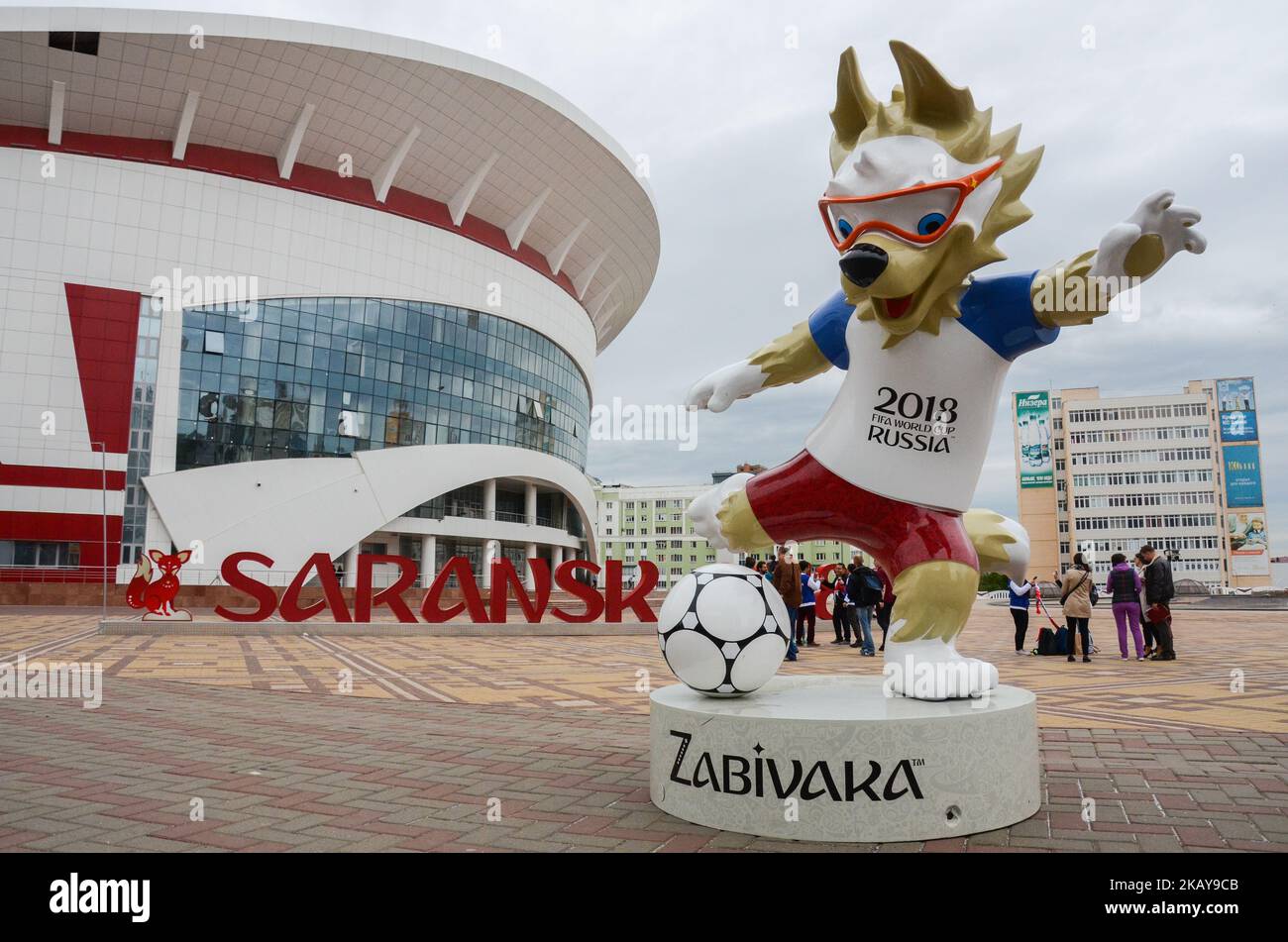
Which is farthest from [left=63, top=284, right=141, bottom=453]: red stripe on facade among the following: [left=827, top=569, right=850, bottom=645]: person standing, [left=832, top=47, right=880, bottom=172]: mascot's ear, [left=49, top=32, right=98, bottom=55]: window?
[left=832, top=47, right=880, bottom=172]: mascot's ear

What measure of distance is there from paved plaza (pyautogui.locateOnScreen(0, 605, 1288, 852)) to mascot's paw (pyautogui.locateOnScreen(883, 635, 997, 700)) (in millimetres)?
586

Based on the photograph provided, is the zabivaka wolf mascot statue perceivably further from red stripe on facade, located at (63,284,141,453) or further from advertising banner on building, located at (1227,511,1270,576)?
advertising banner on building, located at (1227,511,1270,576)

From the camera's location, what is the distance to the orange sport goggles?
349 cm

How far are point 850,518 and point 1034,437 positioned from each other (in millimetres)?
69085

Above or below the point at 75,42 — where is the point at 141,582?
below

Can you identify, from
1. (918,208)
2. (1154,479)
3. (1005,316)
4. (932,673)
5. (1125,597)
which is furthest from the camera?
(1154,479)

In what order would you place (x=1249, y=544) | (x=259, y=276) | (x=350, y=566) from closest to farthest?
(x=259, y=276), (x=350, y=566), (x=1249, y=544)

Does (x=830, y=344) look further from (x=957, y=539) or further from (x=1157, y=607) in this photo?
(x=1157, y=607)

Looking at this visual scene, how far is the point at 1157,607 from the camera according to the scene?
10234 millimetres

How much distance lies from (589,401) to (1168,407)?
48145 mm

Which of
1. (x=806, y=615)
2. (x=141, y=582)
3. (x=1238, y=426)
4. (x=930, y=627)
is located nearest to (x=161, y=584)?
(x=141, y=582)

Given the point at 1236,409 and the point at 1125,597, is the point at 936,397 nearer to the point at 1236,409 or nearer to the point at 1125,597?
the point at 1125,597

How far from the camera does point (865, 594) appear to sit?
1194cm

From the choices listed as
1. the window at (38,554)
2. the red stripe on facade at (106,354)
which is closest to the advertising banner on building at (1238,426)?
the red stripe on facade at (106,354)
